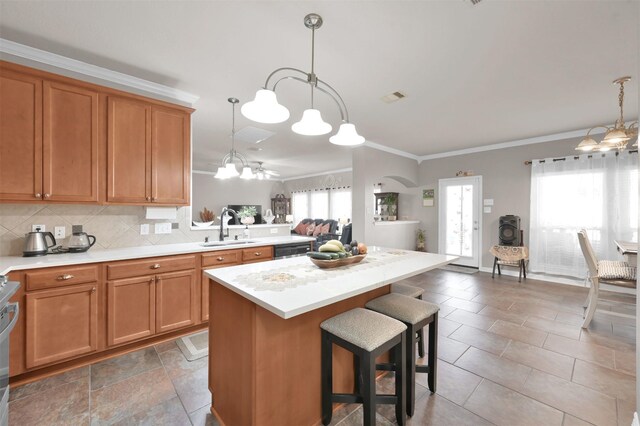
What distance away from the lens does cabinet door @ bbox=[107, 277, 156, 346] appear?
85.8 inches

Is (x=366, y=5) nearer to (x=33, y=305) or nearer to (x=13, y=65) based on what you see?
(x=13, y=65)

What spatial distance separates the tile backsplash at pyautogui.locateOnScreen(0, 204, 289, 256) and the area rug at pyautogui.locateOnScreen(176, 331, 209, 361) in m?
1.08

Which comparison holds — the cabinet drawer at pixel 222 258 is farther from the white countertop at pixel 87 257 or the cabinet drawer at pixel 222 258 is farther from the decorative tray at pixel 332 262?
the decorative tray at pixel 332 262

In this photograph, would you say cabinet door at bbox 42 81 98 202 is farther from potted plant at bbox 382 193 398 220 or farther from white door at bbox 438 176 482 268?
white door at bbox 438 176 482 268

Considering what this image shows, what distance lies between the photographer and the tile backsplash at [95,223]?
7.13 feet

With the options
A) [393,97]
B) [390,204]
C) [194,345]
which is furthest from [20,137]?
[390,204]

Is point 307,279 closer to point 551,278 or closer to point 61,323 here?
point 61,323

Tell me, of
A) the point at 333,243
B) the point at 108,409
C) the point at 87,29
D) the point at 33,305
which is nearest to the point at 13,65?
the point at 87,29

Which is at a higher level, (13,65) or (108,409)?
(13,65)

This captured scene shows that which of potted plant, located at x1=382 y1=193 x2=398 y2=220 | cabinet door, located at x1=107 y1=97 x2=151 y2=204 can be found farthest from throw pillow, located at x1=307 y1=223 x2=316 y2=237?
cabinet door, located at x1=107 y1=97 x2=151 y2=204

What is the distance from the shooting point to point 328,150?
5848 millimetres

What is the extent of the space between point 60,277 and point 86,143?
3.75ft

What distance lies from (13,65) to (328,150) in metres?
4.63

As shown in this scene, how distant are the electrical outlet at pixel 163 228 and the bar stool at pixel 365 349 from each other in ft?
7.67
